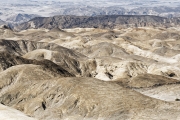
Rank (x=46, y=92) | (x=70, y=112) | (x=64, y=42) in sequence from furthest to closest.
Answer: (x=64, y=42), (x=46, y=92), (x=70, y=112)

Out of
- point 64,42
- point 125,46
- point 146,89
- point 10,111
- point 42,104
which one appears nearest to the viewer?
point 10,111

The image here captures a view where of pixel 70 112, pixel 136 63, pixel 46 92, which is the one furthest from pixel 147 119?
pixel 136 63

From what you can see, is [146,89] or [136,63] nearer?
[146,89]

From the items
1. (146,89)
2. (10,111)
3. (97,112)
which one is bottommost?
(146,89)

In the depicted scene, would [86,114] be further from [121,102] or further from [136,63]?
[136,63]

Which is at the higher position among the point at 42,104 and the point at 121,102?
the point at 121,102

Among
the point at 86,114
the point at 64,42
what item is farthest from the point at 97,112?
the point at 64,42

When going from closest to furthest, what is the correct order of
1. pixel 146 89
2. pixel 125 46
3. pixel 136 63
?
pixel 146 89 < pixel 136 63 < pixel 125 46

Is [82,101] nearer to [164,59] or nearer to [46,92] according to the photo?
[46,92]

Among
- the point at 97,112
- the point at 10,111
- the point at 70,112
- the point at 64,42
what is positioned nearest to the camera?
the point at 10,111

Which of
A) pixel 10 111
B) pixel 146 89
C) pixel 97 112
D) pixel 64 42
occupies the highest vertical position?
pixel 10 111
